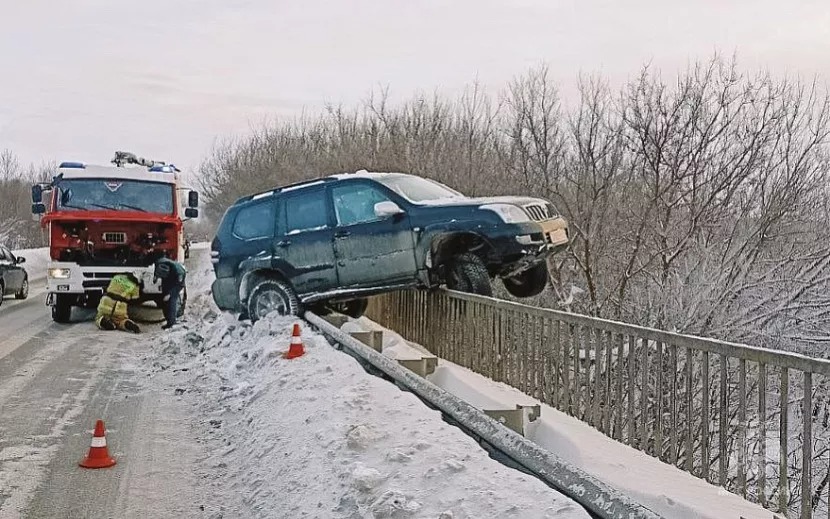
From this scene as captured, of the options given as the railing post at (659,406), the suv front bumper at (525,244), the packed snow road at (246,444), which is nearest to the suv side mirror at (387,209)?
the suv front bumper at (525,244)

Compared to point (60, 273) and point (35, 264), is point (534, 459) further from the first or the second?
point (35, 264)

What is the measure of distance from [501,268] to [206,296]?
11.6 metres

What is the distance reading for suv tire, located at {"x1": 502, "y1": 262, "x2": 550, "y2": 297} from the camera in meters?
10.3

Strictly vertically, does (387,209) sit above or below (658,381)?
above

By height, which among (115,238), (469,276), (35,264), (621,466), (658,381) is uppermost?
(115,238)

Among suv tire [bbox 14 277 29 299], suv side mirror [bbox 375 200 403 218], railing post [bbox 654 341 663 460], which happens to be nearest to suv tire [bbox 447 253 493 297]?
suv side mirror [bbox 375 200 403 218]

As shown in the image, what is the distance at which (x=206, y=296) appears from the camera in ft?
63.2

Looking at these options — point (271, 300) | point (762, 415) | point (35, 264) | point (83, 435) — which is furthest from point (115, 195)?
point (35, 264)

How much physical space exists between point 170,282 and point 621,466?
11.3 metres

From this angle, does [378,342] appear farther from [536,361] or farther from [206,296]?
[206,296]

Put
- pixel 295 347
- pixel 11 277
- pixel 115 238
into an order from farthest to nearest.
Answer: pixel 11 277 → pixel 115 238 → pixel 295 347

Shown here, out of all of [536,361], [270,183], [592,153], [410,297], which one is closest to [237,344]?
[410,297]

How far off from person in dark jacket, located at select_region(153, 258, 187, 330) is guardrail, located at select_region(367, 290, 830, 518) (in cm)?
656

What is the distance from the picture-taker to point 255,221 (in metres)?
11.5
